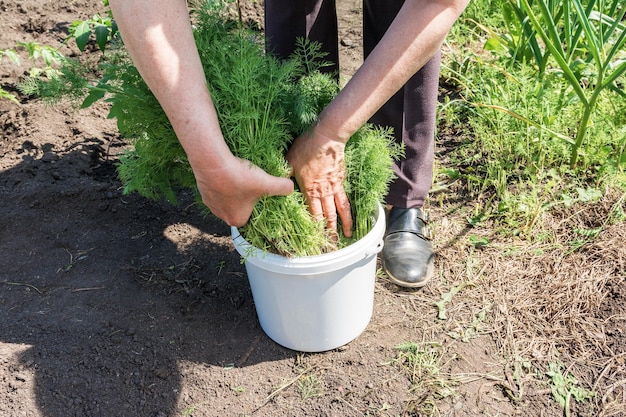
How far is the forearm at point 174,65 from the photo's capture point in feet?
4.26

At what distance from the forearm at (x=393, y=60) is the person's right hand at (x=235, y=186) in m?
0.20

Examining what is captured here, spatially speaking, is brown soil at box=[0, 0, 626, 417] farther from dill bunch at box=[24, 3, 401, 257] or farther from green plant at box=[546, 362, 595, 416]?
dill bunch at box=[24, 3, 401, 257]

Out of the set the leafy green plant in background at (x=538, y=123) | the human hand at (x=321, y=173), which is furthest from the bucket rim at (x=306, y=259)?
the leafy green plant in background at (x=538, y=123)

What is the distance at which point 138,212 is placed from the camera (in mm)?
2371

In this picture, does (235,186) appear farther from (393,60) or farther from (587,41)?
(587,41)

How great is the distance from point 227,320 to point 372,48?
1.03 m

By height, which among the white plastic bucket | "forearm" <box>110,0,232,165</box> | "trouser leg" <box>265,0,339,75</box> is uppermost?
"forearm" <box>110,0,232,165</box>

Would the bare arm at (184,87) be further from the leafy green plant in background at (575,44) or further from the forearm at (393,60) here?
the leafy green plant in background at (575,44)

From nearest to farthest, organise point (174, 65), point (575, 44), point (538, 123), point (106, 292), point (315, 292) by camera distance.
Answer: point (174, 65) < point (315, 292) < point (106, 292) < point (575, 44) < point (538, 123)

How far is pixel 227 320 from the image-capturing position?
6.63ft

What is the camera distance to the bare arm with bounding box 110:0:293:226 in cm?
130

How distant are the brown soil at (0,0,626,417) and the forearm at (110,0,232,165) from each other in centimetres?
78

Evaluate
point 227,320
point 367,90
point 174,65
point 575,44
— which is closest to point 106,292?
point 227,320

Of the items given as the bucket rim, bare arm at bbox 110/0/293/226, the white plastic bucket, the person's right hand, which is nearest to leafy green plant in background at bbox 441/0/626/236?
the white plastic bucket
